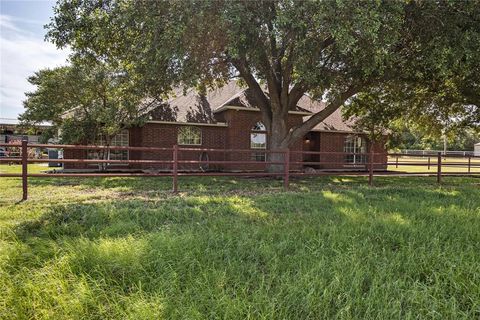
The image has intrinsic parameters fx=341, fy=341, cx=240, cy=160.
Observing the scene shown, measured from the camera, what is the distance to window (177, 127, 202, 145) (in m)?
18.0

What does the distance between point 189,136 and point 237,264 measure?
1506 cm

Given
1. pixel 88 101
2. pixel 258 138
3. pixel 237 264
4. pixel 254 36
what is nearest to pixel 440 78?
pixel 254 36

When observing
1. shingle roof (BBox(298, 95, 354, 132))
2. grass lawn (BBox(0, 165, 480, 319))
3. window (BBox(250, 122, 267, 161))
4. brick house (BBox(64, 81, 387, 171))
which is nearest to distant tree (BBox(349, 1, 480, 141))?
shingle roof (BBox(298, 95, 354, 132))

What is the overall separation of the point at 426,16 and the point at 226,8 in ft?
18.2

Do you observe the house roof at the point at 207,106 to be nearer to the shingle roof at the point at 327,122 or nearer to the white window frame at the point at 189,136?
the shingle roof at the point at 327,122

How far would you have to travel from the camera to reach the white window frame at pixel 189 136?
18.0m

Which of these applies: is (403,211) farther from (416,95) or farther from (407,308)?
(416,95)

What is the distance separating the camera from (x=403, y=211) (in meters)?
6.12

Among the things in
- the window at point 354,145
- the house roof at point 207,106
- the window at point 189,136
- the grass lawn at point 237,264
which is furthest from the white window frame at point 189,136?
the grass lawn at point 237,264

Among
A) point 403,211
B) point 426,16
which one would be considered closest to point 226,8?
point 426,16

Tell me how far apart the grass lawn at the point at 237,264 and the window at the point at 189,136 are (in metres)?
12.1

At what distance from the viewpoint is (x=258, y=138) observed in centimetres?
1889

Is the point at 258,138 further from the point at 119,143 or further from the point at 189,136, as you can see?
the point at 119,143

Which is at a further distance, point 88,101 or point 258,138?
point 258,138
